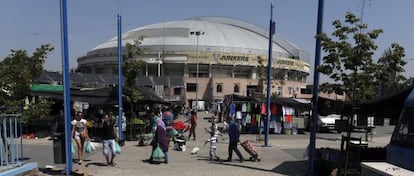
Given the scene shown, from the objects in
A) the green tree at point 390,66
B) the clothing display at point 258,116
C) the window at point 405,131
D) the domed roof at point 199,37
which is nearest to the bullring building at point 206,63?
the domed roof at point 199,37

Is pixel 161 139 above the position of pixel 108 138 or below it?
below

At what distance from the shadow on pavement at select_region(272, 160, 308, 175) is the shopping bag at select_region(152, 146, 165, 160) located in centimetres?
359

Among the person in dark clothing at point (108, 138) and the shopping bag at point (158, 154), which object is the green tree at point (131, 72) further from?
the person in dark clothing at point (108, 138)

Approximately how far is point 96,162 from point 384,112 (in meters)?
8.94

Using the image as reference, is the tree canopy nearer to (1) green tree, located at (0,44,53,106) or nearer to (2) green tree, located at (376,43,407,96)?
(2) green tree, located at (376,43,407,96)

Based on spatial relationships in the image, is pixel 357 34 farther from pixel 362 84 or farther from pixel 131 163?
pixel 131 163

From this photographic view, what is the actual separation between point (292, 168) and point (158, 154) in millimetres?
4276

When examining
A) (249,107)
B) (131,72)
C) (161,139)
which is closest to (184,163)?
(161,139)

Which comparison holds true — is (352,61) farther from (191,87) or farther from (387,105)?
(191,87)

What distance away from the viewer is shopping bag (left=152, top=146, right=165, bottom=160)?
1537cm

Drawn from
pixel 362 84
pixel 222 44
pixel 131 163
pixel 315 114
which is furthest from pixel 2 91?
pixel 222 44

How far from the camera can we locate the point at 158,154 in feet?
50.5

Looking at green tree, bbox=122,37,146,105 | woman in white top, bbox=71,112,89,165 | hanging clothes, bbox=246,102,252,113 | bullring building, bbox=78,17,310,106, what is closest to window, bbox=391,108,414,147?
woman in white top, bbox=71,112,89,165

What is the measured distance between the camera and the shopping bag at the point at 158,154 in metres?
→ 15.4
